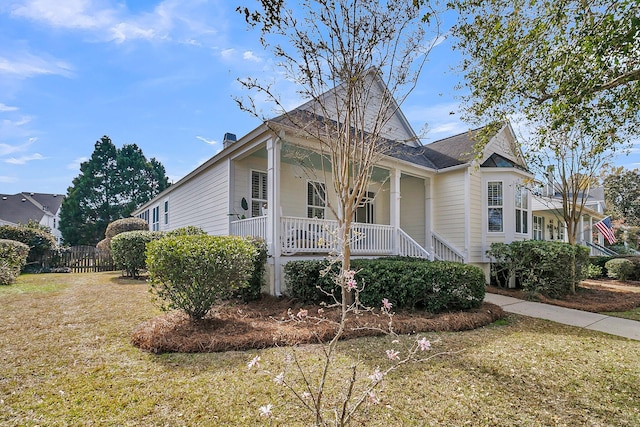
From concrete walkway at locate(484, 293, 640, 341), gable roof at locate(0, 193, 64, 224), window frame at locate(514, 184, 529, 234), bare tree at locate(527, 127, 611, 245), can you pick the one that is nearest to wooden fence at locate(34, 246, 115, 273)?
concrete walkway at locate(484, 293, 640, 341)

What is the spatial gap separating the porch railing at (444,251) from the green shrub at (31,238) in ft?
52.5

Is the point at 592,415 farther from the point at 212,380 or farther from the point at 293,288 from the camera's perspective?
the point at 293,288

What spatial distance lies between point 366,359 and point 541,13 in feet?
19.4

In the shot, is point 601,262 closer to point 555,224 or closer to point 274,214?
point 555,224

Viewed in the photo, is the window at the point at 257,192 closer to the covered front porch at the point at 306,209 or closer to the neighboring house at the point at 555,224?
the covered front porch at the point at 306,209

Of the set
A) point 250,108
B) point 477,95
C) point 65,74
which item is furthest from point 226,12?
point 65,74

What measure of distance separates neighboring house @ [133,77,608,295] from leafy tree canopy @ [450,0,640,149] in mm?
2341

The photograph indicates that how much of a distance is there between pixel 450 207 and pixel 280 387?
380 inches

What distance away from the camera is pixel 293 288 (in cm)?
704

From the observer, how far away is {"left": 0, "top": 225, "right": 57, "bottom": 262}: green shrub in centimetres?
1317

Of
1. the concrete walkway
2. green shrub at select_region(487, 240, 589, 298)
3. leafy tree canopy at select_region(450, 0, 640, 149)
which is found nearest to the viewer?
leafy tree canopy at select_region(450, 0, 640, 149)

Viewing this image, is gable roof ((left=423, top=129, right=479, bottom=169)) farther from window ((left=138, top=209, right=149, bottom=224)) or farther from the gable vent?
window ((left=138, top=209, right=149, bottom=224))

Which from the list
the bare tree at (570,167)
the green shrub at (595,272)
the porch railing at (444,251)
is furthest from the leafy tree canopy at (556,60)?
the green shrub at (595,272)

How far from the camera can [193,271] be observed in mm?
4852
